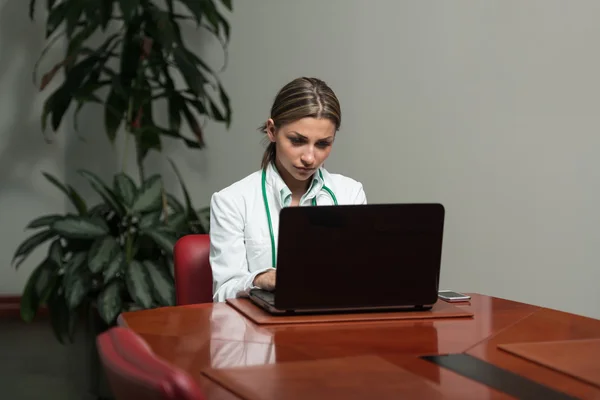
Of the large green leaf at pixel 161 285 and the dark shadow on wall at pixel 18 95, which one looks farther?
the dark shadow on wall at pixel 18 95

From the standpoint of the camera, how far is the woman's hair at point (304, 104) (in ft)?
6.64

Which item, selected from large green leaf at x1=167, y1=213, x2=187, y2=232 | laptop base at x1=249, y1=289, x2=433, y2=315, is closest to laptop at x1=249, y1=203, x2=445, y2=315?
laptop base at x1=249, y1=289, x2=433, y2=315

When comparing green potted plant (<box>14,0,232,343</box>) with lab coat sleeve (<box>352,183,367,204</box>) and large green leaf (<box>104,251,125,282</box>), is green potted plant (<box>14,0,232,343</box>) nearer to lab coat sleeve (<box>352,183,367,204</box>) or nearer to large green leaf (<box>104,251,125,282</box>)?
large green leaf (<box>104,251,125,282</box>)

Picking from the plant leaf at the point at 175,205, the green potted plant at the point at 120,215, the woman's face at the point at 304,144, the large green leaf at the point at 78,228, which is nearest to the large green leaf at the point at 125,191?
the green potted plant at the point at 120,215

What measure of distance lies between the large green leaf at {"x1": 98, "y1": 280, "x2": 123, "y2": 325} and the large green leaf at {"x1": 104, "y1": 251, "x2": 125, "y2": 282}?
0.16ft

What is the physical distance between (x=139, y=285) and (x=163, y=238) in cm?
22

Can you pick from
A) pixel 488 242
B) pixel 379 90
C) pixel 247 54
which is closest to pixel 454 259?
pixel 488 242

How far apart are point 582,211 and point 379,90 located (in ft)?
3.21

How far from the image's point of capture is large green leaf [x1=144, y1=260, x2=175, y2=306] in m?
3.14

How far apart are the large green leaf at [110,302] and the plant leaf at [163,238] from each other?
8.9 inches

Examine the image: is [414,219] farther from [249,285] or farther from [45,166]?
[45,166]

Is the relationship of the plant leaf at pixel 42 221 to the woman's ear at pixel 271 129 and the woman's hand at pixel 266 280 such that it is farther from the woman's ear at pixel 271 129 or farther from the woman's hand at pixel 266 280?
the woman's hand at pixel 266 280

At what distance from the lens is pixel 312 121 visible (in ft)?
6.60

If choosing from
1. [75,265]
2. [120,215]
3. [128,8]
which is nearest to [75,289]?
[75,265]
